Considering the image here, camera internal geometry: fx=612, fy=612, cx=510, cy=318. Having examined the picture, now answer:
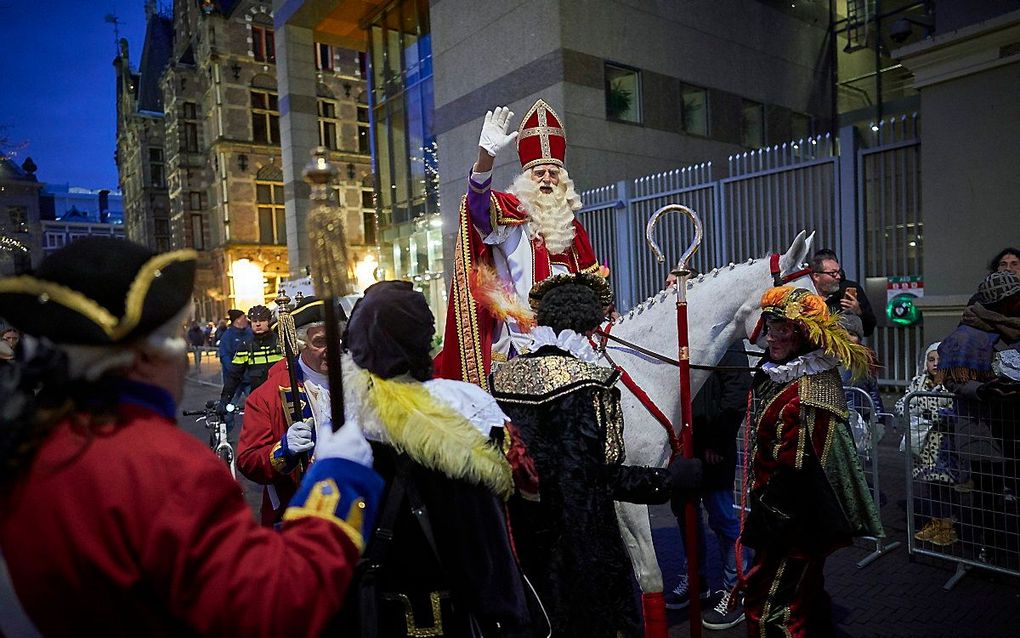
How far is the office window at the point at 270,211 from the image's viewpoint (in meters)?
32.4

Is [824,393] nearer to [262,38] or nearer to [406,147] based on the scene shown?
[406,147]

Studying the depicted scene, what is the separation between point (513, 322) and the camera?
407 centimetres

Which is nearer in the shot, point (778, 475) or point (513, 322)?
point (778, 475)

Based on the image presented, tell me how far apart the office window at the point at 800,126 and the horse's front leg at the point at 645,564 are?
14760mm

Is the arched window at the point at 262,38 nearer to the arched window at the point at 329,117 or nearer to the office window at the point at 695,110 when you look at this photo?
the arched window at the point at 329,117

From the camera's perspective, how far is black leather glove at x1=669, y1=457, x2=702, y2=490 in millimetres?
2798

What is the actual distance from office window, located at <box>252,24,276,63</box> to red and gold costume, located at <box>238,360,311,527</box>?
110 feet

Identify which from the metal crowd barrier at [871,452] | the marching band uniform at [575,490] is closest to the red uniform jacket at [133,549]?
the marching band uniform at [575,490]

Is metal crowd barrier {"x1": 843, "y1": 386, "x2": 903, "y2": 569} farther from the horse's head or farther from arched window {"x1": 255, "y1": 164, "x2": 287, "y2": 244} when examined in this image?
arched window {"x1": 255, "y1": 164, "x2": 287, "y2": 244}

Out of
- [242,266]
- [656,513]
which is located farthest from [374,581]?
[242,266]

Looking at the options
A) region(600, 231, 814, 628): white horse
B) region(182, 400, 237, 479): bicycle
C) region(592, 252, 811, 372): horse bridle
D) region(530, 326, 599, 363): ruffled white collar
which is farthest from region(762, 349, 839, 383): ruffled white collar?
region(182, 400, 237, 479): bicycle

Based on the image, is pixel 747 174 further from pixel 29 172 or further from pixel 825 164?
pixel 29 172

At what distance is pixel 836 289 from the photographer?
5.73 meters

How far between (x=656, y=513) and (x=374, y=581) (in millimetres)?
4518
